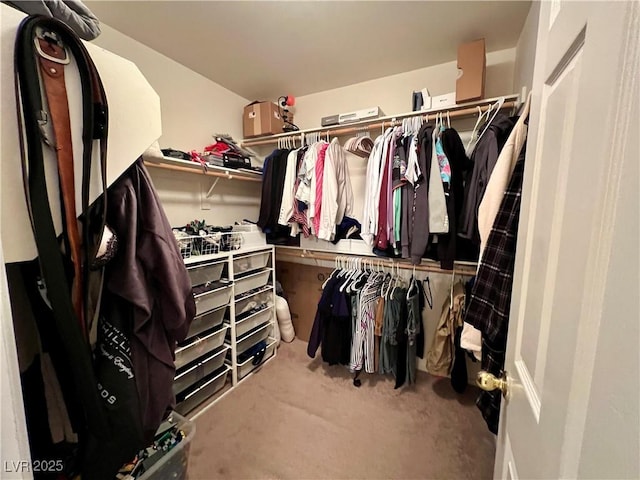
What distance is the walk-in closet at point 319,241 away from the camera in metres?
0.35

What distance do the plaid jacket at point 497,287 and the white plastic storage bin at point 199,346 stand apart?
1.58 m

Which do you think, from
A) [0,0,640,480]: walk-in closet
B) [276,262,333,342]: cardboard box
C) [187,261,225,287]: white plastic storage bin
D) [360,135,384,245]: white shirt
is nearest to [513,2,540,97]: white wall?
[0,0,640,480]: walk-in closet

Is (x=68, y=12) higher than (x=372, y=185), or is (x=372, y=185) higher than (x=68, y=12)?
(x=68, y=12)

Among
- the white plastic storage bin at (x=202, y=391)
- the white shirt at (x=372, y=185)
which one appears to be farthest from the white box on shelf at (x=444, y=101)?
the white plastic storage bin at (x=202, y=391)

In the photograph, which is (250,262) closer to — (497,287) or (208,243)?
(208,243)

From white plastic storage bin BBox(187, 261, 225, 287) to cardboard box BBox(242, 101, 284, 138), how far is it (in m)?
1.27

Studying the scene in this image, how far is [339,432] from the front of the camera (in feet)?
5.12

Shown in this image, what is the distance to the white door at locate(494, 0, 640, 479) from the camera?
0.24 m

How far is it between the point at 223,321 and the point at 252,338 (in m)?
0.40

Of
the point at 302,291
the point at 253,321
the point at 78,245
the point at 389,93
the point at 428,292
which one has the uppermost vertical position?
the point at 389,93

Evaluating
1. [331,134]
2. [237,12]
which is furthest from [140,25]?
[331,134]

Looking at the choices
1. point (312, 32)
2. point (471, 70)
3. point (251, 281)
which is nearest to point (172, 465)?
point (251, 281)

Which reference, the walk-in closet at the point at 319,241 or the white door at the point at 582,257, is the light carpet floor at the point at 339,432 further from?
the white door at the point at 582,257

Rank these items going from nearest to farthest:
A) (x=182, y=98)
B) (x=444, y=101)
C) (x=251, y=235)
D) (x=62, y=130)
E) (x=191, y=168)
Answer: (x=62, y=130) < (x=444, y=101) < (x=191, y=168) < (x=182, y=98) < (x=251, y=235)
